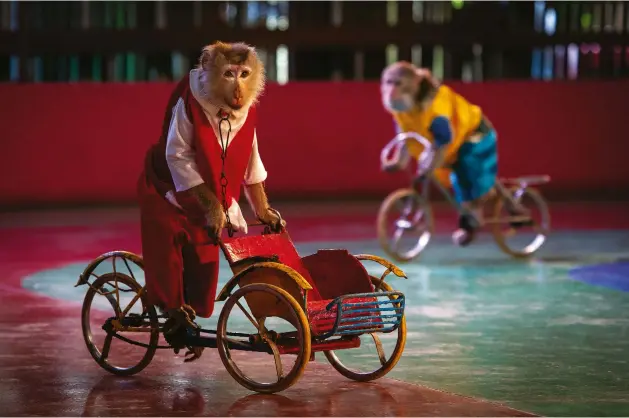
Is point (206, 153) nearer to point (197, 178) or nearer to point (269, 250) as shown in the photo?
point (197, 178)

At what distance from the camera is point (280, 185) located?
19984 mm

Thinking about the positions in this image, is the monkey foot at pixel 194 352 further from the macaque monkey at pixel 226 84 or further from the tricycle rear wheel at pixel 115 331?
the macaque monkey at pixel 226 84

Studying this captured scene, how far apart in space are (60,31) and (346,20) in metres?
4.47

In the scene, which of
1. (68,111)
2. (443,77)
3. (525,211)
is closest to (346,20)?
(443,77)

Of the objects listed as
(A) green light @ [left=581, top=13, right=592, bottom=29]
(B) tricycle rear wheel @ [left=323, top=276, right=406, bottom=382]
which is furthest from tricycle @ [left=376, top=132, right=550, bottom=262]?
(A) green light @ [left=581, top=13, right=592, bottom=29]

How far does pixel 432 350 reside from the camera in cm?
897

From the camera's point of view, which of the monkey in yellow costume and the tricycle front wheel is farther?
the tricycle front wheel

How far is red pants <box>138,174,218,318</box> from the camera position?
25.5ft

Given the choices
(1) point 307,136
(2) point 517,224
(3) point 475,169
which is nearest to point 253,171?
(3) point 475,169

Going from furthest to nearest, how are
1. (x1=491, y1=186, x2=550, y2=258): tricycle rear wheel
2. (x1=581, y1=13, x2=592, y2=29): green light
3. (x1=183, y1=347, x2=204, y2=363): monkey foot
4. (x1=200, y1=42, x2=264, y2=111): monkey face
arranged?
1. (x1=581, y1=13, x2=592, y2=29): green light
2. (x1=491, y1=186, x2=550, y2=258): tricycle rear wheel
3. (x1=183, y1=347, x2=204, y2=363): monkey foot
4. (x1=200, y1=42, x2=264, y2=111): monkey face

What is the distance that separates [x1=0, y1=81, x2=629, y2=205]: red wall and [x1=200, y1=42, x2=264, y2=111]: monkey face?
11822 mm

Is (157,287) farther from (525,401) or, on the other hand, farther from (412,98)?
(412,98)

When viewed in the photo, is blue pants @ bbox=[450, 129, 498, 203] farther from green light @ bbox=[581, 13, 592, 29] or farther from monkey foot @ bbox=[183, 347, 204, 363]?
green light @ bbox=[581, 13, 592, 29]

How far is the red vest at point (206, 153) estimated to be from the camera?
765cm
